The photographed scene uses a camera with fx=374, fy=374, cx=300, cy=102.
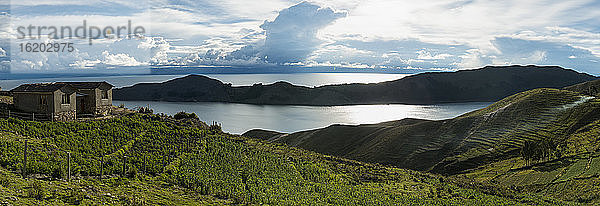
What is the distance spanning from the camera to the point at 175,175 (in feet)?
88.2

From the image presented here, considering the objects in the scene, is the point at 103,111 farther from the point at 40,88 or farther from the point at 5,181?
the point at 5,181

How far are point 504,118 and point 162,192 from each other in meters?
67.5

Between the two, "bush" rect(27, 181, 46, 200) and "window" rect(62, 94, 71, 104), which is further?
"window" rect(62, 94, 71, 104)

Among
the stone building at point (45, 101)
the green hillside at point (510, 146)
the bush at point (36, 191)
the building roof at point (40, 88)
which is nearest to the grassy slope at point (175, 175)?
the bush at point (36, 191)

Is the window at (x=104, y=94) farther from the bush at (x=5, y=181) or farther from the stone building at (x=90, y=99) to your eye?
the bush at (x=5, y=181)

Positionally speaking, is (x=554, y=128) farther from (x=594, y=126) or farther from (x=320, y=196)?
(x=320, y=196)

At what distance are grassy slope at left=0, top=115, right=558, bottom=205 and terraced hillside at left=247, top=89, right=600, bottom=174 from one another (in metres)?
22.3

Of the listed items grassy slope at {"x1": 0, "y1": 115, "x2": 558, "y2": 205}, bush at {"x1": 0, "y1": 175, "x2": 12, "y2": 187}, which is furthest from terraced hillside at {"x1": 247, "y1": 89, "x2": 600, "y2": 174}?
bush at {"x1": 0, "y1": 175, "x2": 12, "y2": 187}

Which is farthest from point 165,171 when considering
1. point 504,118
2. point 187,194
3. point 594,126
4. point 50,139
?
point 504,118

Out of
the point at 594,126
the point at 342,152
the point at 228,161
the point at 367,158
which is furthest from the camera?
the point at 342,152

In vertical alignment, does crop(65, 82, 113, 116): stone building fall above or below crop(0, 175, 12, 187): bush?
above

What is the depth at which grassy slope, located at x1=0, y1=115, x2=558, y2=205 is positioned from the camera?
19141mm

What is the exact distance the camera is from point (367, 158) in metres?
70.5

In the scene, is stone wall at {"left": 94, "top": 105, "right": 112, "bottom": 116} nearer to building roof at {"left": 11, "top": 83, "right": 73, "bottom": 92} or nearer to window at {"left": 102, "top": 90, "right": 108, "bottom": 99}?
window at {"left": 102, "top": 90, "right": 108, "bottom": 99}
